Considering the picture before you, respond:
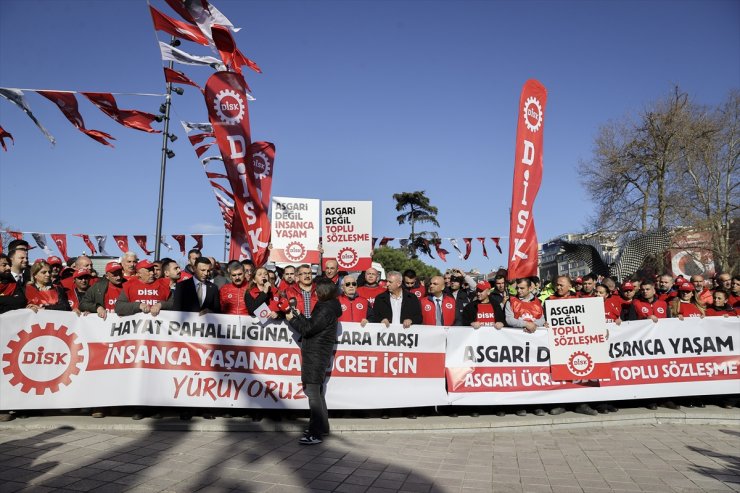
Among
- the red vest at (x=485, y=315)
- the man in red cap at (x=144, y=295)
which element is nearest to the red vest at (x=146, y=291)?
the man in red cap at (x=144, y=295)

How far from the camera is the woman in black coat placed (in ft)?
17.0

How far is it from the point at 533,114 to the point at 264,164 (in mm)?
4401

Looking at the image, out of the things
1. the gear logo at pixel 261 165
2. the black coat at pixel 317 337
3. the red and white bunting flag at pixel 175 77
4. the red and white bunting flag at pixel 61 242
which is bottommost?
the black coat at pixel 317 337

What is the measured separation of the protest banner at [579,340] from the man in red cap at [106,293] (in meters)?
5.80

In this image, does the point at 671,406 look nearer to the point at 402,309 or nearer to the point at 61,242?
the point at 402,309

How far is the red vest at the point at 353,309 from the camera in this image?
21.6 ft

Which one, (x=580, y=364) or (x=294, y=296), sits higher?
(x=294, y=296)

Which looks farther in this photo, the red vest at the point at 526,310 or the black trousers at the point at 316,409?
the red vest at the point at 526,310

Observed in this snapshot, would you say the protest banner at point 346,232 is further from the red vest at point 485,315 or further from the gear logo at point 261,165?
the red vest at point 485,315

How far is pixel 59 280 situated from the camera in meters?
7.59

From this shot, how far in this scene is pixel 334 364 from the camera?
6.13 meters

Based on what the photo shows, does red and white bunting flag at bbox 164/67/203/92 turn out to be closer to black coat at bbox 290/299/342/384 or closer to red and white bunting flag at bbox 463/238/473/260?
black coat at bbox 290/299/342/384

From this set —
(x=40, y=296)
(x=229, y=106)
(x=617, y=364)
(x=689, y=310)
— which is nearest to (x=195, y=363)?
(x=40, y=296)

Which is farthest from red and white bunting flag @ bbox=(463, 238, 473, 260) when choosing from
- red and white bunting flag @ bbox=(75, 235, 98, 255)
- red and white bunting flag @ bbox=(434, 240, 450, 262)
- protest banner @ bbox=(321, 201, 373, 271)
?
red and white bunting flag @ bbox=(75, 235, 98, 255)
